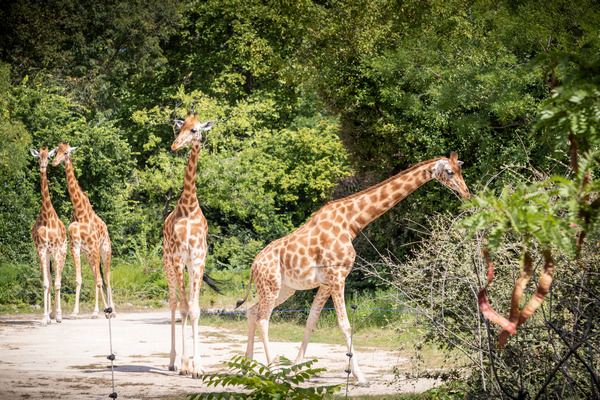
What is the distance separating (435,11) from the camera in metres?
13.2

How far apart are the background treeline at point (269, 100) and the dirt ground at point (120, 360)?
2913 mm

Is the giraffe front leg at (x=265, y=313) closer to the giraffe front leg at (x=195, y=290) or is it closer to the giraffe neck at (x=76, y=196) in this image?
the giraffe front leg at (x=195, y=290)

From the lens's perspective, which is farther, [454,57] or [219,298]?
[219,298]

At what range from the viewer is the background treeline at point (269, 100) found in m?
10.2

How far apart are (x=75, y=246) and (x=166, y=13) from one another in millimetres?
11613

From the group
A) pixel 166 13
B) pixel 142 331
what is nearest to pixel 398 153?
pixel 142 331

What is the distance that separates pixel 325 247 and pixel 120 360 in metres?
3.40

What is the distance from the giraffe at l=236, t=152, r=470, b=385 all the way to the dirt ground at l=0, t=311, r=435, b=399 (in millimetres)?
880

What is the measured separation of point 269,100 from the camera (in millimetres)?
19672

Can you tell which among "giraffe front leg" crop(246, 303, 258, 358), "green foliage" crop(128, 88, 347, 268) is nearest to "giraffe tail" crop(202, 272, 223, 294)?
"green foliage" crop(128, 88, 347, 268)

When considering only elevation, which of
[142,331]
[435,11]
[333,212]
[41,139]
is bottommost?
[142,331]

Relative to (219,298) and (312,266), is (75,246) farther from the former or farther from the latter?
(312,266)

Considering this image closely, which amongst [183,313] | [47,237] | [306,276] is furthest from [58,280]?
[306,276]

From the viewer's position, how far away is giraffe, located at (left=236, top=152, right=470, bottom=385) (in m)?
7.29
